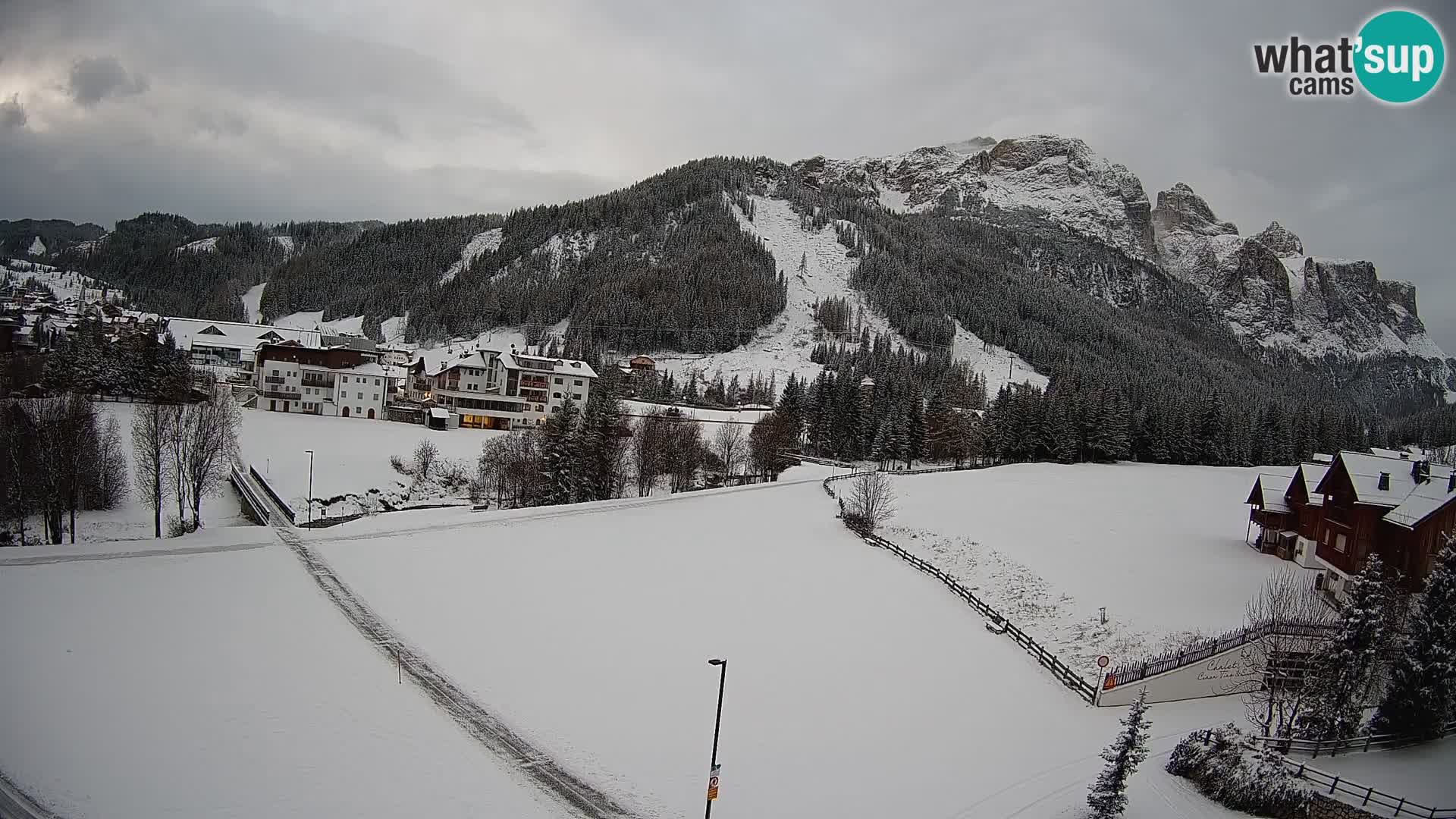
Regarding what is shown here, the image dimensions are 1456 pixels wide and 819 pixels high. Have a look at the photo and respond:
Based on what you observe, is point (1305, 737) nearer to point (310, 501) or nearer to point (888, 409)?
point (310, 501)

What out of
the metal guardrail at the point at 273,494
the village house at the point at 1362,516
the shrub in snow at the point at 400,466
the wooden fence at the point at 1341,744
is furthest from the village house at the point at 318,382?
the village house at the point at 1362,516

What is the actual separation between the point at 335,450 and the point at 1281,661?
62977 mm

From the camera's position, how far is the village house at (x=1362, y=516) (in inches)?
1141

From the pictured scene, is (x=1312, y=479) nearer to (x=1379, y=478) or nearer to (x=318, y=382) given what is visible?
(x=1379, y=478)

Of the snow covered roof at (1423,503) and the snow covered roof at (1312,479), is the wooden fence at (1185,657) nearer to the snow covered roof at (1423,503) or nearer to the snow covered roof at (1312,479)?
the snow covered roof at (1423,503)

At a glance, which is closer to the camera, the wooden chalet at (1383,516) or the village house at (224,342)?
the wooden chalet at (1383,516)

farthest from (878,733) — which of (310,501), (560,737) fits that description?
(310,501)

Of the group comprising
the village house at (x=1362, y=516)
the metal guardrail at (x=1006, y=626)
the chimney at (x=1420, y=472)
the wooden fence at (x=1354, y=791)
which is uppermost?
the chimney at (x=1420, y=472)

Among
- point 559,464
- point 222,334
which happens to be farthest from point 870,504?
point 222,334

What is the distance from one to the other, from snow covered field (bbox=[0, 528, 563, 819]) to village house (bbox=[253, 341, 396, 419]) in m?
54.0

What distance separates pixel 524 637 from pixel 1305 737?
25.6m

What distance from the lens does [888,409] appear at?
9100 cm

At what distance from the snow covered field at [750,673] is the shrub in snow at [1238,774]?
1.89 ft

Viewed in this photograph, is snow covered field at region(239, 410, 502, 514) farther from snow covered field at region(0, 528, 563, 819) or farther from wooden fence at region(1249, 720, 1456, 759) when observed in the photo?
wooden fence at region(1249, 720, 1456, 759)
